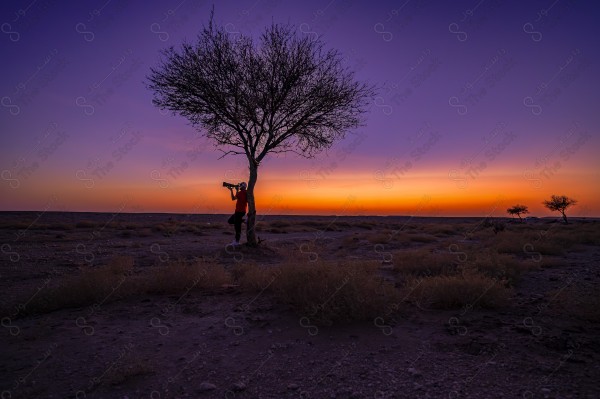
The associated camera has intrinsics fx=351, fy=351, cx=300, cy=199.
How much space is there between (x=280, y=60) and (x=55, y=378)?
1265 cm

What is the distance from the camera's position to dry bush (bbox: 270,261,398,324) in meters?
5.16

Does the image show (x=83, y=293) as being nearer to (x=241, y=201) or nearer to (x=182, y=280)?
(x=182, y=280)

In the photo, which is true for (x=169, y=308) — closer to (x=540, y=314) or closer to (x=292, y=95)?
(x=540, y=314)

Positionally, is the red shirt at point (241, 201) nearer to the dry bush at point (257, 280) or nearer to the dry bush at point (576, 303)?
the dry bush at point (257, 280)

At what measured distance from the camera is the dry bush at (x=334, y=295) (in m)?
5.16

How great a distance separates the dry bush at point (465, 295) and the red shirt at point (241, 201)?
360 inches

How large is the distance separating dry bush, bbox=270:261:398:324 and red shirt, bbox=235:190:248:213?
27.2ft

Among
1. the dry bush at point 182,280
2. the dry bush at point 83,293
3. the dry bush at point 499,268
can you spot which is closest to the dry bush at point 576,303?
the dry bush at point 499,268

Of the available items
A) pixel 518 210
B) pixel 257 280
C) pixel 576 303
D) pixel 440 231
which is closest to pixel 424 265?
pixel 576 303

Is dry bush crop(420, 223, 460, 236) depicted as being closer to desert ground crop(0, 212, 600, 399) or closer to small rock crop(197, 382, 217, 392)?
desert ground crop(0, 212, 600, 399)

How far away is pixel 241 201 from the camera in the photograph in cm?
1415

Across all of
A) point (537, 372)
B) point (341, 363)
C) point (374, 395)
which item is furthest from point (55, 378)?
point (537, 372)

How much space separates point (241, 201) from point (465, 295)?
32.2ft

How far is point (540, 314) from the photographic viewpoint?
18.0 ft
